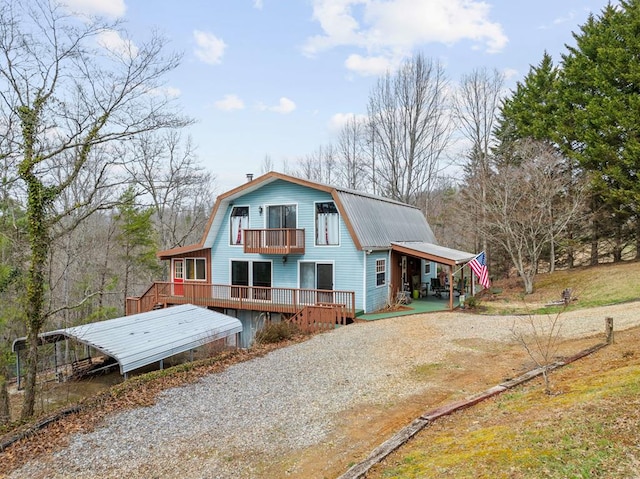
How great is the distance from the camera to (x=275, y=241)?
16.9 metres

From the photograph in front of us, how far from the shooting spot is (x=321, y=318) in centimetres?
1436

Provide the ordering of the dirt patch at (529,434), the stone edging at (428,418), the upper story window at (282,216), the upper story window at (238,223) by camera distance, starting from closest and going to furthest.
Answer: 1. the dirt patch at (529,434)
2. the stone edging at (428,418)
3. the upper story window at (282,216)
4. the upper story window at (238,223)

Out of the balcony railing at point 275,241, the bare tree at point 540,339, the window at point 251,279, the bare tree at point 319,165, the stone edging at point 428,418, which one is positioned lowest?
the stone edging at point 428,418

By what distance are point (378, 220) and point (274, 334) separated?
819 centimetres

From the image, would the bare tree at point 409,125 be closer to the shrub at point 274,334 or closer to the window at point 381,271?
the window at point 381,271

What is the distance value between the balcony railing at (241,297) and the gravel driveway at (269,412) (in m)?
3.79

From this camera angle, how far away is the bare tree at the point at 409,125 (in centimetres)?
2906

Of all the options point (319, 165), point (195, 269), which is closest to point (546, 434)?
point (195, 269)

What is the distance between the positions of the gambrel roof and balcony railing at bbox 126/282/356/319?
1968 mm

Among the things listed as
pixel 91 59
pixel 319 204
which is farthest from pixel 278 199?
pixel 91 59

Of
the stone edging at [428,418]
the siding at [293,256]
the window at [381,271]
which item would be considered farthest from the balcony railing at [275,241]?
the stone edging at [428,418]

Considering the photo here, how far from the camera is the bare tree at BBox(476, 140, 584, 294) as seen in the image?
20.5 m

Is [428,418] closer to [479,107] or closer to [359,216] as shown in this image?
[359,216]

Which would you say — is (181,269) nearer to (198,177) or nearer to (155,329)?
(155,329)
